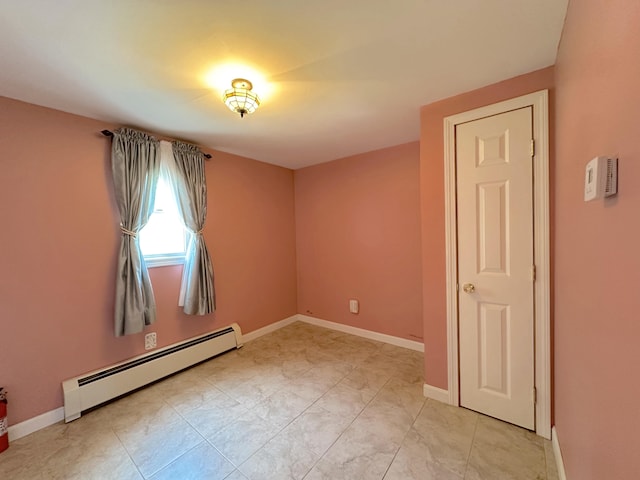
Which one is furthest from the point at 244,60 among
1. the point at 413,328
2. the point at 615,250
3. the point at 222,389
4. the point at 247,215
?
the point at 413,328

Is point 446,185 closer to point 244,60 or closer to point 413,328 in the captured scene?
point 244,60

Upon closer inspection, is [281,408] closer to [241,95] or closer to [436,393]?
[436,393]

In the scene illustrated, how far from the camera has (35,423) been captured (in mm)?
1755

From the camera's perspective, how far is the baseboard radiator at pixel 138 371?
187 centimetres

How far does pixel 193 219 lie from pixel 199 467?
2016mm

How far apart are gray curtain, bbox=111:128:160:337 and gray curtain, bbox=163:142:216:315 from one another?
0.24 m

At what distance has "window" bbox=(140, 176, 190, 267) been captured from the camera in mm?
2418

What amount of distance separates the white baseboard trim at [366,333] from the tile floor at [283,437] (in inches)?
18.1

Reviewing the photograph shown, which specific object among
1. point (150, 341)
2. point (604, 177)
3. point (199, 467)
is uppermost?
point (604, 177)

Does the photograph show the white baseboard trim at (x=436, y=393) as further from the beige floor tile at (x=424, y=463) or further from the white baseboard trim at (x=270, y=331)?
the white baseboard trim at (x=270, y=331)

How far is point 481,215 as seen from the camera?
1.75 m

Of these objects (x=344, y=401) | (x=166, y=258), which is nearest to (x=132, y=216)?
(x=166, y=258)

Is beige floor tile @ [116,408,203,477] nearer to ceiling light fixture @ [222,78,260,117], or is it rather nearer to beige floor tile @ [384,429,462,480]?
beige floor tile @ [384,429,462,480]

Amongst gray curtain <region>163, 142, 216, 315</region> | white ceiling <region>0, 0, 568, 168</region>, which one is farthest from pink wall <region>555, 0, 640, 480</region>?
gray curtain <region>163, 142, 216, 315</region>
